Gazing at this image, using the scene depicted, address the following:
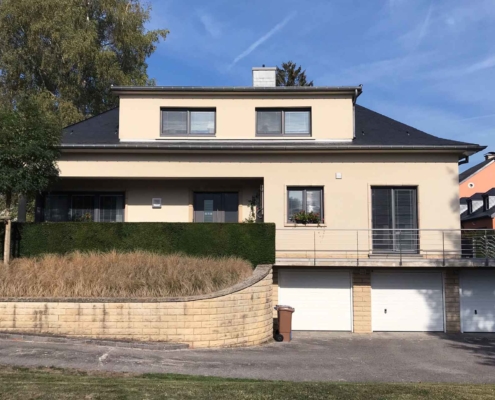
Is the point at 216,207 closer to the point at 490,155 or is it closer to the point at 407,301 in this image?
the point at 407,301

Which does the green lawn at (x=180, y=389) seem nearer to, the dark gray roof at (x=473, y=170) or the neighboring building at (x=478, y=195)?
the neighboring building at (x=478, y=195)

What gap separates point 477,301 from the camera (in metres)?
16.7

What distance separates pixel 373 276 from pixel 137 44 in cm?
2044

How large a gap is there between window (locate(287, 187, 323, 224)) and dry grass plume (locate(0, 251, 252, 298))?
156 inches

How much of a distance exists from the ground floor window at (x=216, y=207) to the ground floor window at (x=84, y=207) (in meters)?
2.82

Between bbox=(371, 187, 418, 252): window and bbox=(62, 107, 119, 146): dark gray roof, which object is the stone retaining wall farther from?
bbox=(62, 107, 119, 146): dark gray roof

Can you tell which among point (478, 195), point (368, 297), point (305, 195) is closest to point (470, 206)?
point (478, 195)

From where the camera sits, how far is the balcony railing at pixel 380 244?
1669cm

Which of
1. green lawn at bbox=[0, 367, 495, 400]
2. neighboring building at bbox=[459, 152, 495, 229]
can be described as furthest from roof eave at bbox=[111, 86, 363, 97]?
neighboring building at bbox=[459, 152, 495, 229]

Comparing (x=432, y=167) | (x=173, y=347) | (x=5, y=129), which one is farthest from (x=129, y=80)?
(x=173, y=347)

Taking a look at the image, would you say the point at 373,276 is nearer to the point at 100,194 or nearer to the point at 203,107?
the point at 203,107

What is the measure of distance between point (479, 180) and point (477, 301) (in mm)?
33245

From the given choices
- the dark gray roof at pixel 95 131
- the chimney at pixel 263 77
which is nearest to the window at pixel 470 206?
the chimney at pixel 263 77

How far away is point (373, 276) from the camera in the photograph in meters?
16.7
